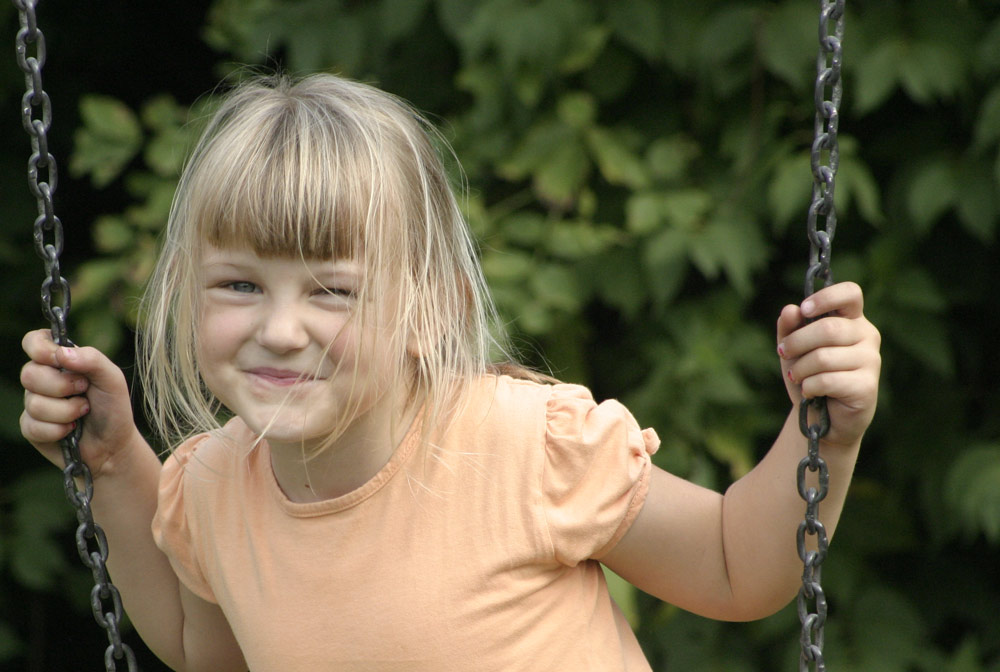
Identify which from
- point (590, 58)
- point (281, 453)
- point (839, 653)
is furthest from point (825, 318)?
point (839, 653)

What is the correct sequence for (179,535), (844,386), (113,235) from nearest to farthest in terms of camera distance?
(844,386)
(179,535)
(113,235)

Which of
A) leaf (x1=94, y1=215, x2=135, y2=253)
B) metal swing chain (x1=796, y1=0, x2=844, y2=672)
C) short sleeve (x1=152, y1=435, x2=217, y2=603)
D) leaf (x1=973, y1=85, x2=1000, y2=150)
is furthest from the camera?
leaf (x1=94, y1=215, x2=135, y2=253)

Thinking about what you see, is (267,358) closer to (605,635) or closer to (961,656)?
(605,635)

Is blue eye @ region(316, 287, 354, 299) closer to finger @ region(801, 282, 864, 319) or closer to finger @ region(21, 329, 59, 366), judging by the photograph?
finger @ region(21, 329, 59, 366)

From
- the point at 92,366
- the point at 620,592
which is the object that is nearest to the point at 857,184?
the point at 620,592

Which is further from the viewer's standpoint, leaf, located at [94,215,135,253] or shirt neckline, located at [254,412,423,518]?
leaf, located at [94,215,135,253]

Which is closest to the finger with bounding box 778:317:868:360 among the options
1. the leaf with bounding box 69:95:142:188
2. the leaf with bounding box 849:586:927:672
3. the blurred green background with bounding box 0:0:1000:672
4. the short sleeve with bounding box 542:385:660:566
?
the short sleeve with bounding box 542:385:660:566

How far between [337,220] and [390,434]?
0.72 feet

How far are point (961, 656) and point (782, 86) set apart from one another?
957 millimetres

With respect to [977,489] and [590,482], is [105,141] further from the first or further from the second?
[977,489]

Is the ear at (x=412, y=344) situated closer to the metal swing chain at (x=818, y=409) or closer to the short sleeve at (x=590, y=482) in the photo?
the short sleeve at (x=590, y=482)

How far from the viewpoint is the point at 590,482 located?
989mm

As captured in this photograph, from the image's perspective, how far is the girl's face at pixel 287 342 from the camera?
0.92 meters

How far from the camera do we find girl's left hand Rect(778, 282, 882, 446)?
2.93 ft
